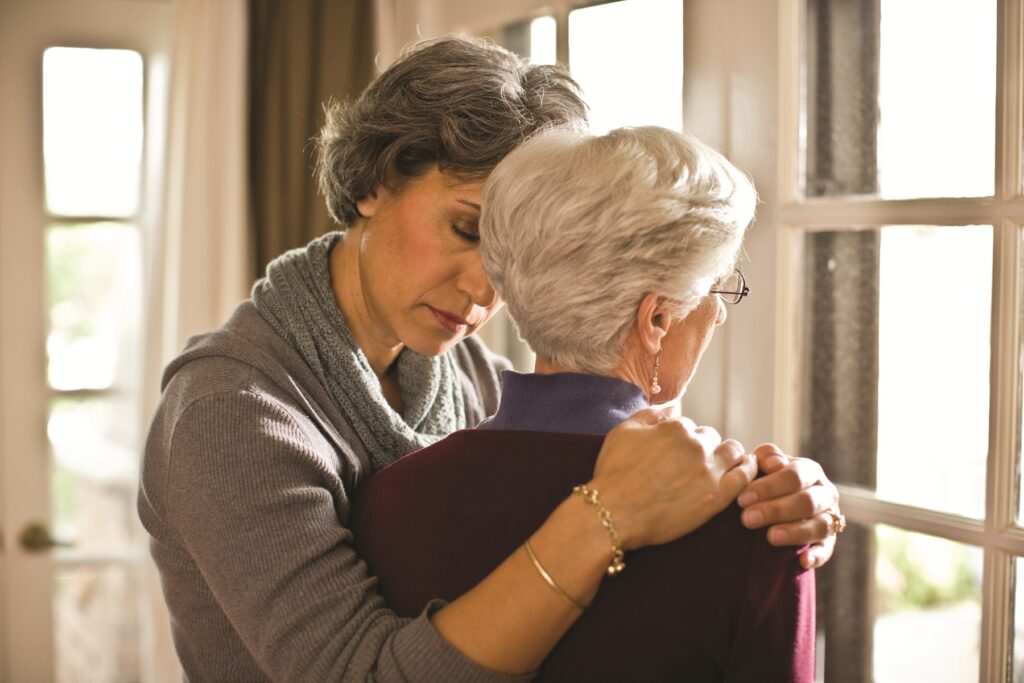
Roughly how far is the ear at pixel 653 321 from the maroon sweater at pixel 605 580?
4.6 inches

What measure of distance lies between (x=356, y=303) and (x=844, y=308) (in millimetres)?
869

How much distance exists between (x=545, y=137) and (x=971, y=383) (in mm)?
810

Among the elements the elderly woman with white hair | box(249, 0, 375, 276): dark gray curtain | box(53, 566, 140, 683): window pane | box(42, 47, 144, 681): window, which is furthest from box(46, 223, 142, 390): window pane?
the elderly woman with white hair

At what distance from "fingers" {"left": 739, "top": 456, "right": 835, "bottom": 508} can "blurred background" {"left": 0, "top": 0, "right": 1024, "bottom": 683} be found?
1.64 feet

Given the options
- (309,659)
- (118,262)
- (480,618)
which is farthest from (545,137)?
(118,262)

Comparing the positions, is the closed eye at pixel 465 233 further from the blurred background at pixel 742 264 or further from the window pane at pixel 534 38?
the window pane at pixel 534 38

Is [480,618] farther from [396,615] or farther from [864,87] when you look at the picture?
[864,87]

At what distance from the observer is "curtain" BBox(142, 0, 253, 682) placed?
2.69 metres

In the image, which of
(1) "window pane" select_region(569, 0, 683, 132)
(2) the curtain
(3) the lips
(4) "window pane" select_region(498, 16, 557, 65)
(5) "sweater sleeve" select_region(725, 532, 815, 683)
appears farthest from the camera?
(2) the curtain

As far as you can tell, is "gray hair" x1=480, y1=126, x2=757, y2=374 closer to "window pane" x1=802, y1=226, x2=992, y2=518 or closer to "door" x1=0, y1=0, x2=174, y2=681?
"window pane" x1=802, y1=226, x2=992, y2=518

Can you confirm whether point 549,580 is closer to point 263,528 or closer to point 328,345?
point 263,528

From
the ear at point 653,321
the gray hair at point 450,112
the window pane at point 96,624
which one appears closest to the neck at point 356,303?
the gray hair at point 450,112

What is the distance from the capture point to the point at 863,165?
1.69 meters

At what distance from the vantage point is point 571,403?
1.19m
